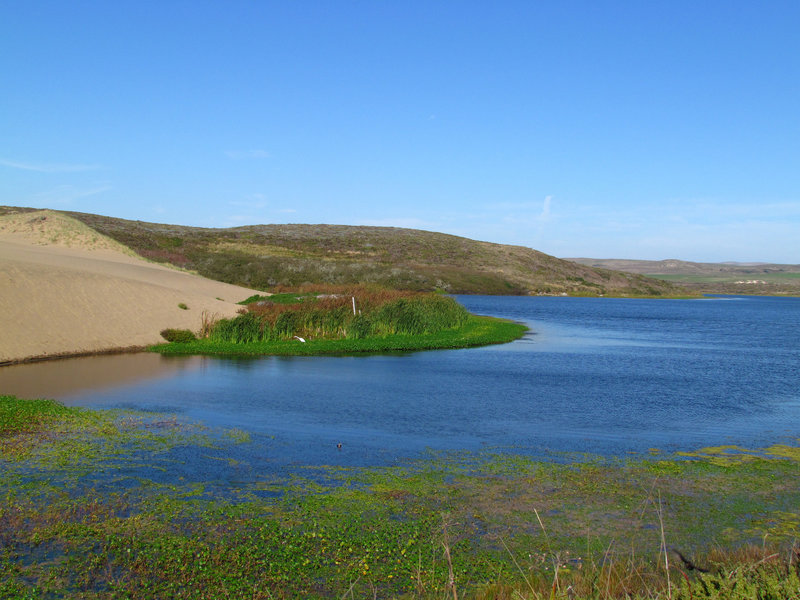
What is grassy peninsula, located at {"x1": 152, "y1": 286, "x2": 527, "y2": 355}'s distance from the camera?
25781 mm

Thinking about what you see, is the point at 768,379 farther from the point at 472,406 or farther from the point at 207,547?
the point at 207,547

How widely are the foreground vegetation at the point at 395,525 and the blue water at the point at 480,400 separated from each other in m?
1.10

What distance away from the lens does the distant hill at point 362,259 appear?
6681 cm

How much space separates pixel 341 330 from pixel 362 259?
61.5m

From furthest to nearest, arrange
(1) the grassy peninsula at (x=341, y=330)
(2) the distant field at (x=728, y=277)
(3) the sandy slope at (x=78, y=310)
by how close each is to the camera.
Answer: (2) the distant field at (x=728, y=277) < (1) the grassy peninsula at (x=341, y=330) < (3) the sandy slope at (x=78, y=310)

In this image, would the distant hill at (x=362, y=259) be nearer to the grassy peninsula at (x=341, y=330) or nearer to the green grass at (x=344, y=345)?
the grassy peninsula at (x=341, y=330)

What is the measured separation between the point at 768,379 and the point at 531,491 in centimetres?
1500

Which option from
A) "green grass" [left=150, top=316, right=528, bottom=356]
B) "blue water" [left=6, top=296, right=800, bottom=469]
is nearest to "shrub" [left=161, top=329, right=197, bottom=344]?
"green grass" [left=150, top=316, right=528, bottom=356]

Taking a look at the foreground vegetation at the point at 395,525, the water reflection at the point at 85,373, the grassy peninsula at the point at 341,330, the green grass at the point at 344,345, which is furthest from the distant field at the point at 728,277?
the foreground vegetation at the point at 395,525

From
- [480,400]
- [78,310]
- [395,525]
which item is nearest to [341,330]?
[78,310]

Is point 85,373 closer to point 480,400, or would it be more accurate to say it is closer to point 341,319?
point 480,400

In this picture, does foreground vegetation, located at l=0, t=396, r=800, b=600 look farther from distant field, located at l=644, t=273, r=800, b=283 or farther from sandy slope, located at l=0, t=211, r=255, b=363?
distant field, located at l=644, t=273, r=800, b=283

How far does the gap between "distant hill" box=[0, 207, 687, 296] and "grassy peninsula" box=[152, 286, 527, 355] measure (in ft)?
97.3

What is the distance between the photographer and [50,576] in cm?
631
